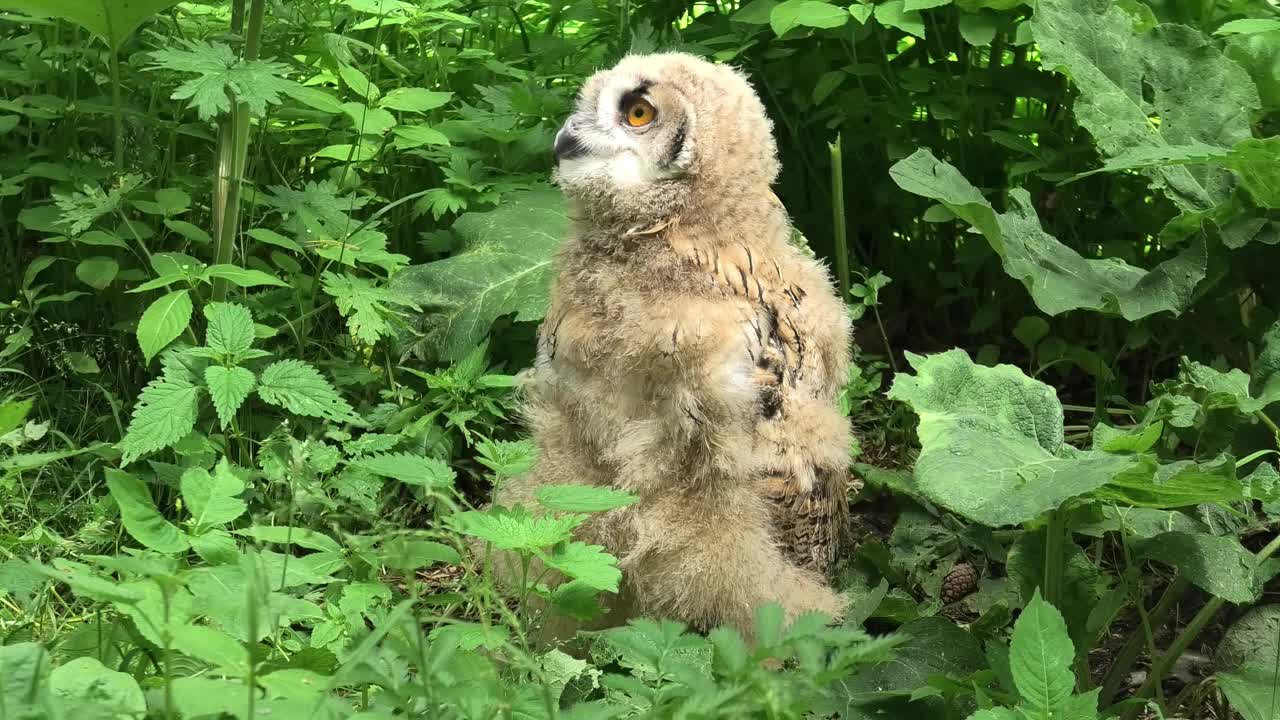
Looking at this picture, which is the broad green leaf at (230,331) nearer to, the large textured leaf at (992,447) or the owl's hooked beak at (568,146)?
the owl's hooked beak at (568,146)

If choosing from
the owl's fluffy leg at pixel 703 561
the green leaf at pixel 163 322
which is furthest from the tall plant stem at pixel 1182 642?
the green leaf at pixel 163 322

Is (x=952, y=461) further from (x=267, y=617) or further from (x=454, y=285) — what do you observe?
(x=454, y=285)

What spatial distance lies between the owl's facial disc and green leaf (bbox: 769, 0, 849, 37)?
3.31 feet

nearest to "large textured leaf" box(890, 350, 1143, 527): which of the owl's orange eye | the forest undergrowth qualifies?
the forest undergrowth

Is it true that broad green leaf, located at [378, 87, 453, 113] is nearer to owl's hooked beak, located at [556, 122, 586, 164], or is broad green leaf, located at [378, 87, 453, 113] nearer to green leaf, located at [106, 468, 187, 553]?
owl's hooked beak, located at [556, 122, 586, 164]

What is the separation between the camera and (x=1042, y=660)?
230cm

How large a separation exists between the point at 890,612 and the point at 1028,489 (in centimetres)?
84

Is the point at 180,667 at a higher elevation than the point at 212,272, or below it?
below

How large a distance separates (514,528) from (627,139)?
3.57ft

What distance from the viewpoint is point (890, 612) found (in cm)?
309

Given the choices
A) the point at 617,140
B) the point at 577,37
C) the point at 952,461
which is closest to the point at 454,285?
the point at 617,140

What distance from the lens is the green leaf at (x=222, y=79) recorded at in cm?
316

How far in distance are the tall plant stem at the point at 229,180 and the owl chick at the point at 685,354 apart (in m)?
1.04

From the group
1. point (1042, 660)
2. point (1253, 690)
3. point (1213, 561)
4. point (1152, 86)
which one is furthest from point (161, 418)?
point (1152, 86)
